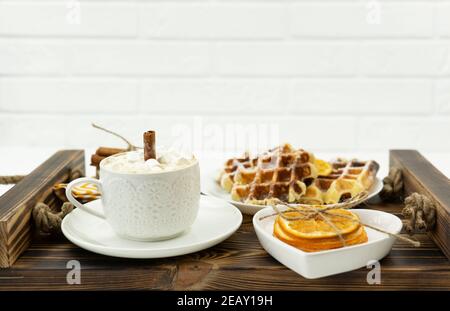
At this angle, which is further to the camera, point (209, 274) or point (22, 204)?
point (22, 204)

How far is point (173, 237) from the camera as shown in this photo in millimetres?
1019

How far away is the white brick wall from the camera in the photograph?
2.12 m

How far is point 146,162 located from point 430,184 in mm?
558

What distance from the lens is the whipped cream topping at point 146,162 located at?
98 cm

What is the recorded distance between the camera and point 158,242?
1000 mm

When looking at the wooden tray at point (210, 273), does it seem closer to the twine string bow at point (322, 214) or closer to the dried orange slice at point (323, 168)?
the twine string bow at point (322, 214)

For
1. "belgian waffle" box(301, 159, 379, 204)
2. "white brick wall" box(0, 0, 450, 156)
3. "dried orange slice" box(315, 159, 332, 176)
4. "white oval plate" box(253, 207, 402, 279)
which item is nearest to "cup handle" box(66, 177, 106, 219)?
"white oval plate" box(253, 207, 402, 279)

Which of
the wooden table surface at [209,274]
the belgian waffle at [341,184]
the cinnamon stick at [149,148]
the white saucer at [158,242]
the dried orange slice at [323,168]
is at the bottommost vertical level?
the wooden table surface at [209,274]

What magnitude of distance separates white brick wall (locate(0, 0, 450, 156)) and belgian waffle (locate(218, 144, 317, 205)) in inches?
33.0

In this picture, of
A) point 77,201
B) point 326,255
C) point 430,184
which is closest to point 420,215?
point 430,184

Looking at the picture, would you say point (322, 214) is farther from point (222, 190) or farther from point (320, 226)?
point (222, 190)

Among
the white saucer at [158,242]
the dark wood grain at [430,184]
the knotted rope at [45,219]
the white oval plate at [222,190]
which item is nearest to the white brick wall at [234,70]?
the dark wood grain at [430,184]

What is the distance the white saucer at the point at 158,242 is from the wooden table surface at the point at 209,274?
2 centimetres
